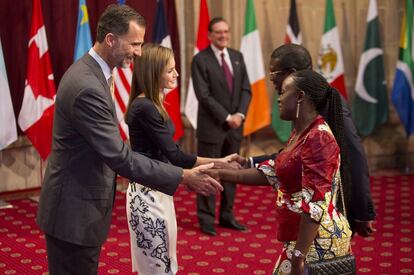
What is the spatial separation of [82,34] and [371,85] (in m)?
3.55

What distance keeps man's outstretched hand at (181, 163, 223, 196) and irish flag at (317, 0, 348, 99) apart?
5.57m

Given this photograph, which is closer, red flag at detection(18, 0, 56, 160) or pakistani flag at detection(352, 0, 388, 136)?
red flag at detection(18, 0, 56, 160)

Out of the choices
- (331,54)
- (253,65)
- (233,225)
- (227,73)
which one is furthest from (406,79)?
(233,225)

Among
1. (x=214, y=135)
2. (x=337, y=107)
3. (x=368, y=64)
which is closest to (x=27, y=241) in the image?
(x=214, y=135)

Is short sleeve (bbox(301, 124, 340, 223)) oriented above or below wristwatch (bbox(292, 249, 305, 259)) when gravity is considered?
above

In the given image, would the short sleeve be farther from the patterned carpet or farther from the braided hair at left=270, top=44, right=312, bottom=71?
the patterned carpet

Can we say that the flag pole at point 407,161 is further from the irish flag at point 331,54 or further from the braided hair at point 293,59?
the braided hair at point 293,59

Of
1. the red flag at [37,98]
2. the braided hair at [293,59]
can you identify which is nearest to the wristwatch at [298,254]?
the braided hair at [293,59]

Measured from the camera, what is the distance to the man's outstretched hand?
3559 mm

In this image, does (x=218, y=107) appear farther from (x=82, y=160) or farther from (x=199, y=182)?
(x=82, y=160)

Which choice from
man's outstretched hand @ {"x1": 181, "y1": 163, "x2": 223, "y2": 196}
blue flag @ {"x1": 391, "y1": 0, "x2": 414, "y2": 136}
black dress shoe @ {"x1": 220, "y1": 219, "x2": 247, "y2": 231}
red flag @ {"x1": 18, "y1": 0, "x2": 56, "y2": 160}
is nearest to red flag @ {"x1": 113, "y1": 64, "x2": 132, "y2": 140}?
red flag @ {"x1": 18, "y1": 0, "x2": 56, "y2": 160}

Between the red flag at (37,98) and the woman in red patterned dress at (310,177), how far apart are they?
466cm

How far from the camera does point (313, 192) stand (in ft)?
9.98

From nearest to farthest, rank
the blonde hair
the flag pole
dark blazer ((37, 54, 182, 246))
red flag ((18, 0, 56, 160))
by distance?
dark blazer ((37, 54, 182, 246))
the blonde hair
red flag ((18, 0, 56, 160))
the flag pole
